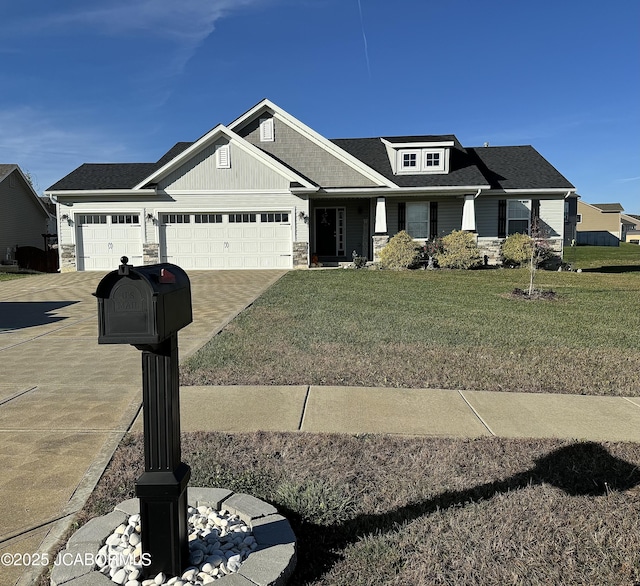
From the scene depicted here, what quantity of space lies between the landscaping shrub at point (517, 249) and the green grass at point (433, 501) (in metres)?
17.5

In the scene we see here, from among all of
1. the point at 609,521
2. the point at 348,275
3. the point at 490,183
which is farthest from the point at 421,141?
the point at 609,521

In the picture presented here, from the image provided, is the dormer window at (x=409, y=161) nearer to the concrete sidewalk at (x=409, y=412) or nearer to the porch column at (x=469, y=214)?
the porch column at (x=469, y=214)

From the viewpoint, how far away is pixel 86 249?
67.8 feet

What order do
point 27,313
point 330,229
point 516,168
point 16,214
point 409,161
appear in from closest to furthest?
point 27,313 → point 409,161 → point 516,168 → point 330,229 → point 16,214

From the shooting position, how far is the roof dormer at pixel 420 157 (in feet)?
69.4

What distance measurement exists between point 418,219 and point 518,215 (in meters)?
4.30

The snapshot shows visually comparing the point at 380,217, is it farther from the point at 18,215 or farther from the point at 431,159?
the point at 18,215

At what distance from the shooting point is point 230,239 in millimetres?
20500

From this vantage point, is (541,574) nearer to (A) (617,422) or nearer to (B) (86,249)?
(A) (617,422)

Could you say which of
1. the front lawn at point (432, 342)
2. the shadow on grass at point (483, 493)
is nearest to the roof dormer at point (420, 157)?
the front lawn at point (432, 342)

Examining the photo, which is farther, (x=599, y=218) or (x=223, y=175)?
(x=599, y=218)

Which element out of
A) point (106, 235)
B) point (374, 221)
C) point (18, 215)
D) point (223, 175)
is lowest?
point (106, 235)

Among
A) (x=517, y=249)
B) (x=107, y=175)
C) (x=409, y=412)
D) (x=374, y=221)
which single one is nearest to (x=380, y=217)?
(x=374, y=221)

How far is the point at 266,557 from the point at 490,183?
69.2 ft
